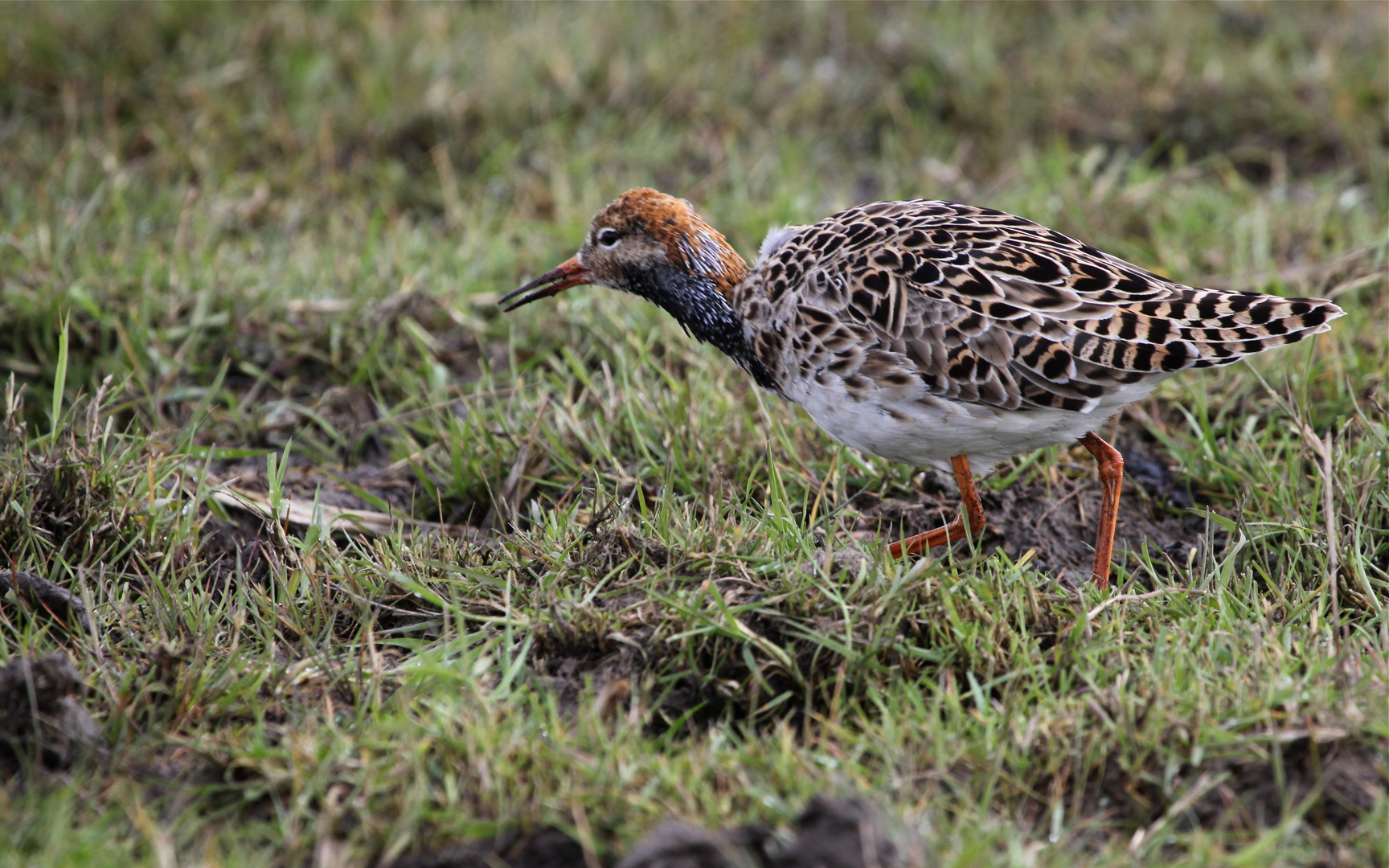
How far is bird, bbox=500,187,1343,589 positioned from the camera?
399 centimetres

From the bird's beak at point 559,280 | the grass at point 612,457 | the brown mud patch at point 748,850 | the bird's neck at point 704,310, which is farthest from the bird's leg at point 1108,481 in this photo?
the bird's beak at point 559,280

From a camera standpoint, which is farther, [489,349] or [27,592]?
[489,349]

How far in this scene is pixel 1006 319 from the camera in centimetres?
403

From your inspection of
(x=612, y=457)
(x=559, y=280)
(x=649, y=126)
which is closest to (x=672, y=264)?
(x=559, y=280)

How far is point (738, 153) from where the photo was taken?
741cm

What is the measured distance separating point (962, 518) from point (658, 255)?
1.43 metres

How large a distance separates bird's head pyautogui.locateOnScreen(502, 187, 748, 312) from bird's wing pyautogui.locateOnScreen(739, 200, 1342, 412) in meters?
0.42

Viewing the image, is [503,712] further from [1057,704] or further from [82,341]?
[82,341]

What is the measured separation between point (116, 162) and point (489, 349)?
2683 mm

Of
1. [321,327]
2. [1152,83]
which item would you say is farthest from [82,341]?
[1152,83]

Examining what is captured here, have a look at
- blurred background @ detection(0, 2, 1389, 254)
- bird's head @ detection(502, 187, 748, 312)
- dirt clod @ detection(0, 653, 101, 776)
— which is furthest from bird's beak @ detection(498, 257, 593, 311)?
dirt clod @ detection(0, 653, 101, 776)

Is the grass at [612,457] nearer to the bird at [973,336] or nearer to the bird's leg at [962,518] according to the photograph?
the bird's leg at [962,518]

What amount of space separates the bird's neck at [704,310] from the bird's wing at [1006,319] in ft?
0.73

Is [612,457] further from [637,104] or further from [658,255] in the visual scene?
[637,104]
